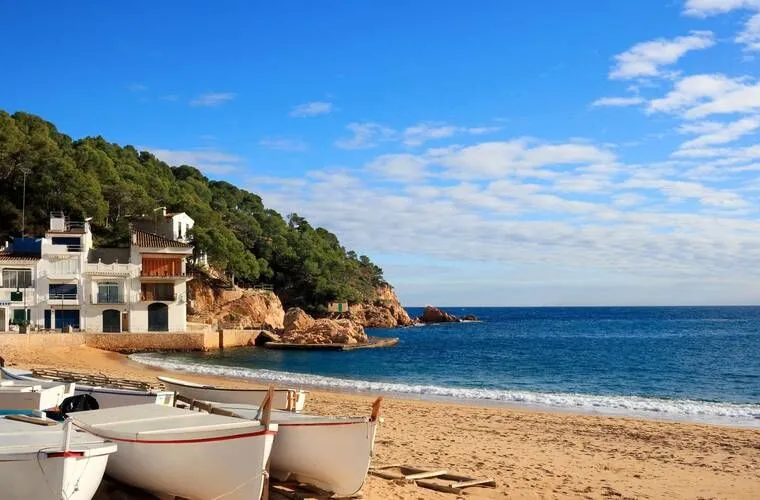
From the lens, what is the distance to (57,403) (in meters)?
13.3

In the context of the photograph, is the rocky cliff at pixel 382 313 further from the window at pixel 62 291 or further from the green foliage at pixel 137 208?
the window at pixel 62 291

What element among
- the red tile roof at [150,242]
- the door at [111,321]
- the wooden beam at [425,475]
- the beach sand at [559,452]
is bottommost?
the beach sand at [559,452]

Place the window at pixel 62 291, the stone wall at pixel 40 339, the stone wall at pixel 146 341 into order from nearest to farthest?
the stone wall at pixel 40 339
the stone wall at pixel 146 341
the window at pixel 62 291

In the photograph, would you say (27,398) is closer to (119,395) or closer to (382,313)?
(119,395)

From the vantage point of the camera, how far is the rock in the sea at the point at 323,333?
2234 inches

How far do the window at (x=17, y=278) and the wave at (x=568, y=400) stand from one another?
19.0 metres

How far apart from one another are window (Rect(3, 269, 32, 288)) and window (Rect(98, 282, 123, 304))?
4.57 metres

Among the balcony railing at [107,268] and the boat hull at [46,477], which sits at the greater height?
the balcony railing at [107,268]

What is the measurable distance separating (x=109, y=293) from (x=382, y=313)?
186ft

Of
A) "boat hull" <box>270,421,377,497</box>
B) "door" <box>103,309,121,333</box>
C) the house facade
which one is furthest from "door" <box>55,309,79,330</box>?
"boat hull" <box>270,421,377,497</box>

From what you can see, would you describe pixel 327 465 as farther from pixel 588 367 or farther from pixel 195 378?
pixel 588 367

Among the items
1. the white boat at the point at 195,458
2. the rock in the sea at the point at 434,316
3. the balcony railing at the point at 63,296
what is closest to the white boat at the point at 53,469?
the white boat at the point at 195,458

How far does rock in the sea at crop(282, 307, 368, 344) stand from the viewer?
56750 mm

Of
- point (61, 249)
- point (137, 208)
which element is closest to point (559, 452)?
point (61, 249)
